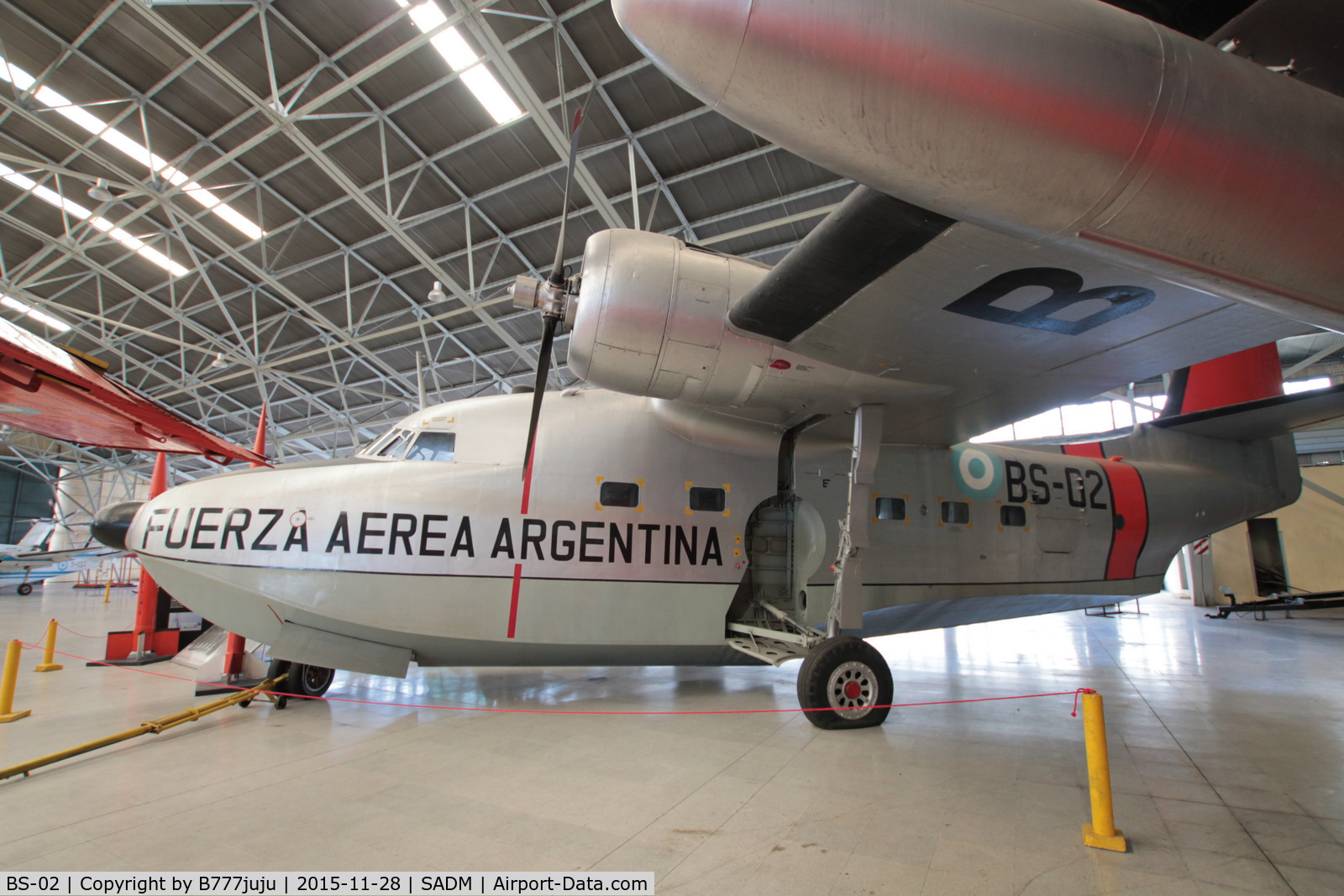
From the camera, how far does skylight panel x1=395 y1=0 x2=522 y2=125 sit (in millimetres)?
10172

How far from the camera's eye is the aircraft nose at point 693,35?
1675 mm

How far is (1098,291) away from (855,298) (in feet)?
4.73

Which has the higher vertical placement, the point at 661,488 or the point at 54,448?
the point at 54,448

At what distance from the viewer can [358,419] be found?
1179 inches

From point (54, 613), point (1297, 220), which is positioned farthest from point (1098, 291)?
point (54, 613)

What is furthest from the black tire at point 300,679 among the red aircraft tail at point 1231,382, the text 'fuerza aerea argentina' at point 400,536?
the red aircraft tail at point 1231,382

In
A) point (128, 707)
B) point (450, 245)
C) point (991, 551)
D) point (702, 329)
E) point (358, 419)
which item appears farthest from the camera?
point (358, 419)

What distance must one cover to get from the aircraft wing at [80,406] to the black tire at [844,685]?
8.11 m

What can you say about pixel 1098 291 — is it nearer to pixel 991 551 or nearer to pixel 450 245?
pixel 991 551

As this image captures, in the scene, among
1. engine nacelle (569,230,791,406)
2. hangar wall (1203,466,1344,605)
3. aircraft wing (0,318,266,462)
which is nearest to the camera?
engine nacelle (569,230,791,406)

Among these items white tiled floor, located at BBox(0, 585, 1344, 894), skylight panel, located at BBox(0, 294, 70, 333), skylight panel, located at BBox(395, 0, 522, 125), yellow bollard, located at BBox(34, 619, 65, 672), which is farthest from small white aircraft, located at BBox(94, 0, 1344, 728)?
skylight panel, located at BBox(0, 294, 70, 333)

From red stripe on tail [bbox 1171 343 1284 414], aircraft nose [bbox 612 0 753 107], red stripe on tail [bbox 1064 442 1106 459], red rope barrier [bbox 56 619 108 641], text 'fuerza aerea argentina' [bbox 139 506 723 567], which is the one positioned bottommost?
red rope barrier [bbox 56 619 108 641]

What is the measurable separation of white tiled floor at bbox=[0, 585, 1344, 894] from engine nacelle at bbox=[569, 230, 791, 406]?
10.8 ft

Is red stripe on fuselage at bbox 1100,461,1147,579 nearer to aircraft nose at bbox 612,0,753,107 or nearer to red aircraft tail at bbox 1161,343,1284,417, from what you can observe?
red aircraft tail at bbox 1161,343,1284,417
